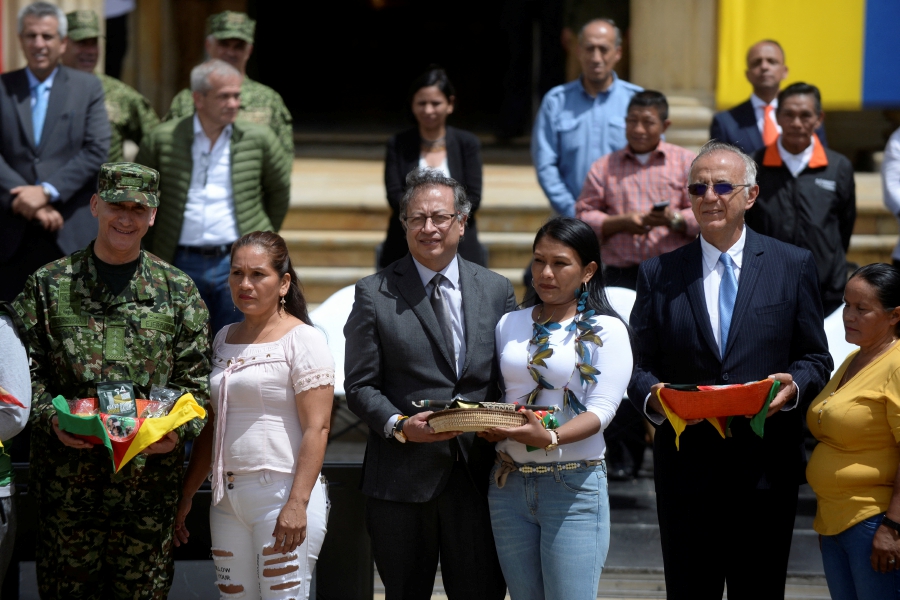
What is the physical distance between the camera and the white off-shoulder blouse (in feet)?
12.1

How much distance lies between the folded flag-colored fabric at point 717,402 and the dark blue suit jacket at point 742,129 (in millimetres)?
3022

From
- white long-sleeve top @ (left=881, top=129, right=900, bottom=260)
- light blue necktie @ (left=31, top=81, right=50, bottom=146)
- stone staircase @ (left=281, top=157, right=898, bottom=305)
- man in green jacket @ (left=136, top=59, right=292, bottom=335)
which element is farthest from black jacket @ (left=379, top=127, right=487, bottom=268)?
white long-sleeve top @ (left=881, top=129, right=900, bottom=260)

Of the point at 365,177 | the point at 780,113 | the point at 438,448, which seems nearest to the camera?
the point at 438,448

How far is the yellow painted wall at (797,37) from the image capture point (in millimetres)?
8758

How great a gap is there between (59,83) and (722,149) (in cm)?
379

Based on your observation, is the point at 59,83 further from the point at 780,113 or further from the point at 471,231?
the point at 780,113

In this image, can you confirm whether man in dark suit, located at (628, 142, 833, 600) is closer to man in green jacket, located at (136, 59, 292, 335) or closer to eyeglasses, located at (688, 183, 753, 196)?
eyeglasses, located at (688, 183, 753, 196)

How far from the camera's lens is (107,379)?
12.1 ft

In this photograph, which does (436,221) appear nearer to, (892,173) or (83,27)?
(892,173)

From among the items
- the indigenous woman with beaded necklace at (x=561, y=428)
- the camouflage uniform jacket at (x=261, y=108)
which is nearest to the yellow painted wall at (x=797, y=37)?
the camouflage uniform jacket at (x=261, y=108)

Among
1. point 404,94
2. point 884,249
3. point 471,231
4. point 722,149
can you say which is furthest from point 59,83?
point 404,94

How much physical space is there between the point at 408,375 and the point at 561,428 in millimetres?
565

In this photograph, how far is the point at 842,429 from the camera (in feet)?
12.5

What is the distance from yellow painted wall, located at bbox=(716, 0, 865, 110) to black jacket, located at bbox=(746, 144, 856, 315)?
293cm
